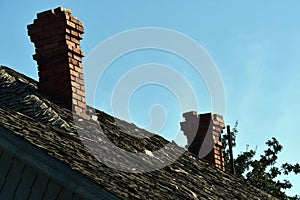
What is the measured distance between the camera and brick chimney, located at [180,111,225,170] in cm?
1931

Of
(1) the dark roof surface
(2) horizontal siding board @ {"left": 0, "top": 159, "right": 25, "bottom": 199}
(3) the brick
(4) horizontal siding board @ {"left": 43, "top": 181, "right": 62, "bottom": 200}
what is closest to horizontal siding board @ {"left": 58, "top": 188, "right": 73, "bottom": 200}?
(4) horizontal siding board @ {"left": 43, "top": 181, "right": 62, "bottom": 200}

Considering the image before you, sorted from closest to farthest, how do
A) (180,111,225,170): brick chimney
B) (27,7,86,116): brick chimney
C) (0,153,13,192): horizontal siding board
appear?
(0,153,13,192): horizontal siding board → (27,7,86,116): brick chimney → (180,111,225,170): brick chimney

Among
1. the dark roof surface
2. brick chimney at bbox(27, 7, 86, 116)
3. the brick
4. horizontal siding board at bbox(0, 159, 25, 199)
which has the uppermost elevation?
the brick

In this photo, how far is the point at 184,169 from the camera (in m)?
14.4

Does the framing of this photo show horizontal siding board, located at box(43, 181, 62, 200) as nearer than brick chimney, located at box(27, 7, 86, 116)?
Yes

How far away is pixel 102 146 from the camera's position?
1182 centimetres

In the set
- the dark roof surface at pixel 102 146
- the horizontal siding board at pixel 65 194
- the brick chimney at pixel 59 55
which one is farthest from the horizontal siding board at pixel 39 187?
the brick chimney at pixel 59 55

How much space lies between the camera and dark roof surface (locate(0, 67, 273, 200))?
984 centimetres

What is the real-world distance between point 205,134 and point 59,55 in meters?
6.14

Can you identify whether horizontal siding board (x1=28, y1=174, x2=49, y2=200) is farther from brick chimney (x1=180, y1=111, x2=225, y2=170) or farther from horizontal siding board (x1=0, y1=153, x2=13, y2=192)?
brick chimney (x1=180, y1=111, x2=225, y2=170)

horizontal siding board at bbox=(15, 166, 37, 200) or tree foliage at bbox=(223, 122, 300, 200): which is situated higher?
tree foliage at bbox=(223, 122, 300, 200)

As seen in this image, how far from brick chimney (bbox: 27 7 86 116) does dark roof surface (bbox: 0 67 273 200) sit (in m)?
0.35

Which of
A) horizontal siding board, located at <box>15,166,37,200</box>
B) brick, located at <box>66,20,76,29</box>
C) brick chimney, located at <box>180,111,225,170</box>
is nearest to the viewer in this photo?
horizontal siding board, located at <box>15,166,37,200</box>

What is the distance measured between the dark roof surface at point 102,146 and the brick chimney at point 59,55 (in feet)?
1.15
